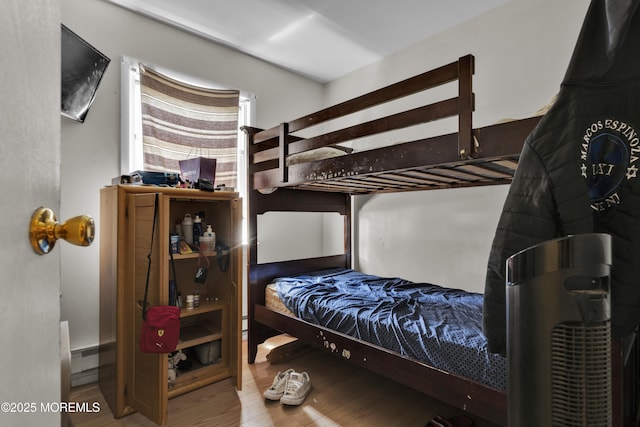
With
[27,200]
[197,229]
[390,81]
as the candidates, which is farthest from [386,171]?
[390,81]

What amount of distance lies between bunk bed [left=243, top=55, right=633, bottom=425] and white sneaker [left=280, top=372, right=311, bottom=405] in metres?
0.24

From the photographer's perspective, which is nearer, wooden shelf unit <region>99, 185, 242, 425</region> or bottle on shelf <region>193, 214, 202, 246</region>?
wooden shelf unit <region>99, 185, 242, 425</region>

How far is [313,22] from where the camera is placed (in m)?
2.56

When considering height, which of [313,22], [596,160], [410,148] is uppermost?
[313,22]

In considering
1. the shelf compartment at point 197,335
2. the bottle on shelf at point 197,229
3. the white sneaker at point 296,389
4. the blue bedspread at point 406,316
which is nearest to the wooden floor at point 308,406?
the white sneaker at point 296,389

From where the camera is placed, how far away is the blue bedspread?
4.55 feet

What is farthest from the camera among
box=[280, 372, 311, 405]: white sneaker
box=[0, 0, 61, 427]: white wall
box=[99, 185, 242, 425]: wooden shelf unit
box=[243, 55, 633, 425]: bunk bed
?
box=[280, 372, 311, 405]: white sneaker

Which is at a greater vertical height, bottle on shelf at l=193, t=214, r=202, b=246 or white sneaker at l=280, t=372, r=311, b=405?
bottle on shelf at l=193, t=214, r=202, b=246

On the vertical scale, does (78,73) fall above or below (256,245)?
above

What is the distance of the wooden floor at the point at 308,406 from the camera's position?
5.72 ft

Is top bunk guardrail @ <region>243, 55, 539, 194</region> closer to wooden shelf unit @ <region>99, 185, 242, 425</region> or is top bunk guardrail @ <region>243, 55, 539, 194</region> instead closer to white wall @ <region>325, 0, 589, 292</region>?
white wall @ <region>325, 0, 589, 292</region>

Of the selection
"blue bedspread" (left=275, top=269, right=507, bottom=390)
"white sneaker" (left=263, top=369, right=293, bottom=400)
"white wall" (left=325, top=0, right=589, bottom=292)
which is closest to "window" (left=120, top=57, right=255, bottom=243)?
"blue bedspread" (left=275, top=269, right=507, bottom=390)

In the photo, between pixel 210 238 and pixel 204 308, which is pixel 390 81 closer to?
pixel 210 238

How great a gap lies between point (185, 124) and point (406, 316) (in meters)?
2.15
